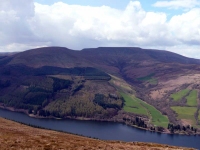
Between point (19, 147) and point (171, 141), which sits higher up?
point (19, 147)

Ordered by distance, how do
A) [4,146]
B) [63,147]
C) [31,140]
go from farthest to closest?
[31,140], [63,147], [4,146]

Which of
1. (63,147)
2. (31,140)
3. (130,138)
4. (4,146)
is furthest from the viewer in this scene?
(130,138)

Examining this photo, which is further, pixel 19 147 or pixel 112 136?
pixel 112 136

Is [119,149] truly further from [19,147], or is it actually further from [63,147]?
[19,147]

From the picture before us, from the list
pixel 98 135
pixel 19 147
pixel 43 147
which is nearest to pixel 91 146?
pixel 43 147

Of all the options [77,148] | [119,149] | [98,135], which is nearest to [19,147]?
[77,148]

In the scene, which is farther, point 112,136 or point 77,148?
point 112,136

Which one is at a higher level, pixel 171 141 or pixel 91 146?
pixel 91 146

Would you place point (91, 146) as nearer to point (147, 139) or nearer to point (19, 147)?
point (19, 147)

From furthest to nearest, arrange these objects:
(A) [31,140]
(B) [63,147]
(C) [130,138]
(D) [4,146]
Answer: (C) [130,138]
(A) [31,140]
(B) [63,147]
(D) [4,146]
